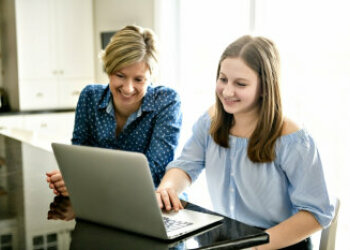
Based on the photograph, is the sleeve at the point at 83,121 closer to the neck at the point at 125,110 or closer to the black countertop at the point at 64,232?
the neck at the point at 125,110

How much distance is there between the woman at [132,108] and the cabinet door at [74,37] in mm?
2937

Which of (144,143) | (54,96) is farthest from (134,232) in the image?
(54,96)

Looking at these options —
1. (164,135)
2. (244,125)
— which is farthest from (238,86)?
(164,135)

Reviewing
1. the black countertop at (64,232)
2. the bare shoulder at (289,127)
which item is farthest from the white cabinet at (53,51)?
the bare shoulder at (289,127)

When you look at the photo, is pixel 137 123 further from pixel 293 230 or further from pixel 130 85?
pixel 293 230

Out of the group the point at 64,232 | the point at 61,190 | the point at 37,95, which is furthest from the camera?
the point at 37,95

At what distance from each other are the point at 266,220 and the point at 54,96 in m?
3.66

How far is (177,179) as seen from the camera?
1.54m

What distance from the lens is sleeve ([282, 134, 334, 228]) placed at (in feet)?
4.53

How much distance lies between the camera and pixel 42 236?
98 centimetres

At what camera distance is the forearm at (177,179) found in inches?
59.4

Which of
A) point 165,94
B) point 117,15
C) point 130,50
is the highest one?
point 117,15

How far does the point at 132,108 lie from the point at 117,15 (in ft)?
9.76

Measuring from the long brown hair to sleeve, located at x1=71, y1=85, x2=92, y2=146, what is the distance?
27.6 inches
